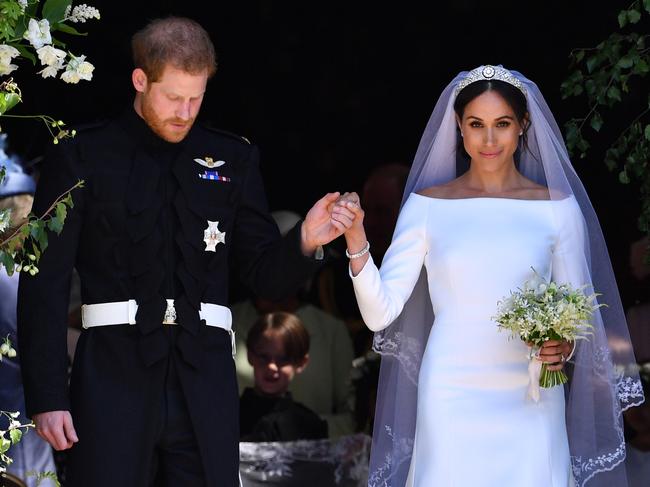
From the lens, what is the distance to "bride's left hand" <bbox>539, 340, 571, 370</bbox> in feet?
16.0

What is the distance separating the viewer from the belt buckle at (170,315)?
4637 mm

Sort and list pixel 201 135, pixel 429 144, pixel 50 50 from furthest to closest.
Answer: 1. pixel 429 144
2. pixel 201 135
3. pixel 50 50

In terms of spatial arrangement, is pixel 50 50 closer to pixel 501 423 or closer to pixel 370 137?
pixel 501 423

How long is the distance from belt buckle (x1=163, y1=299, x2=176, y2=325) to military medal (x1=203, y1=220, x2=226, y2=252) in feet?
0.71

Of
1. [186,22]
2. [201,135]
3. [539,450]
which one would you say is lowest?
[539,450]

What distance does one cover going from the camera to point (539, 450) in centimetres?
497

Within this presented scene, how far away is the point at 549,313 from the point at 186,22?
1464 mm

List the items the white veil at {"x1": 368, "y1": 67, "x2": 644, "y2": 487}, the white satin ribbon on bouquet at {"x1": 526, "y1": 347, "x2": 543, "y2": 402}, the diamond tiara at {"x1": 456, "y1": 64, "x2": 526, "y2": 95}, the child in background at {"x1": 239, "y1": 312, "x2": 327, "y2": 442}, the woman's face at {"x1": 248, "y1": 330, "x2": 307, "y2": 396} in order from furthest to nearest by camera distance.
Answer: the woman's face at {"x1": 248, "y1": 330, "x2": 307, "y2": 396}, the child in background at {"x1": 239, "y1": 312, "x2": 327, "y2": 442}, the diamond tiara at {"x1": 456, "y1": 64, "x2": 526, "y2": 95}, the white veil at {"x1": 368, "y1": 67, "x2": 644, "y2": 487}, the white satin ribbon on bouquet at {"x1": 526, "y1": 347, "x2": 543, "y2": 402}

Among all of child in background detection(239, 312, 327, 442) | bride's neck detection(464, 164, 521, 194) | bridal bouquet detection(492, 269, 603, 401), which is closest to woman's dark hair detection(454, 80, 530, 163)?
bride's neck detection(464, 164, 521, 194)

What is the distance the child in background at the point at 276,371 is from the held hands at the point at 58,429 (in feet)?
8.80

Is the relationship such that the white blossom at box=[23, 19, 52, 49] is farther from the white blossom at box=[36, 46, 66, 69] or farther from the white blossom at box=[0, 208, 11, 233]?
the white blossom at box=[0, 208, 11, 233]

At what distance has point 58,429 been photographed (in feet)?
14.8

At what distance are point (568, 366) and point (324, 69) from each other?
14.5 feet

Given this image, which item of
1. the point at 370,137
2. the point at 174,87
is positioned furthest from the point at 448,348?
the point at 370,137
